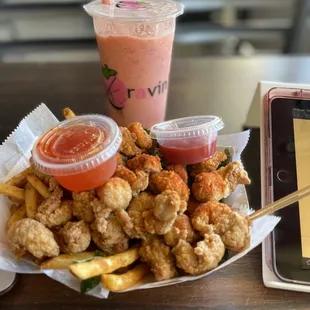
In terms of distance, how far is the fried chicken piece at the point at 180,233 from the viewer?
2.94ft

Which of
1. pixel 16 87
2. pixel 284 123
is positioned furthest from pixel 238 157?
pixel 16 87

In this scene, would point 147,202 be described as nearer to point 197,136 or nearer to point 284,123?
point 197,136

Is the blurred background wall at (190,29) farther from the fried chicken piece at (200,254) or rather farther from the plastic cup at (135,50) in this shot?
the fried chicken piece at (200,254)

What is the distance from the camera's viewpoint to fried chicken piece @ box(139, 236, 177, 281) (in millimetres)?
880

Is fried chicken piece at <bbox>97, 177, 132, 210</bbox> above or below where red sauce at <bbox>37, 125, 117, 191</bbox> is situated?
→ below

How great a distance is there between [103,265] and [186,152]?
308 millimetres

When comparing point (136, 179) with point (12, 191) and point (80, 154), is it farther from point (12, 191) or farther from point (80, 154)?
point (12, 191)

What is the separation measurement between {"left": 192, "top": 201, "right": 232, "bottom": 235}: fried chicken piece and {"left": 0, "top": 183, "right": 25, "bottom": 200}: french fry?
37 cm

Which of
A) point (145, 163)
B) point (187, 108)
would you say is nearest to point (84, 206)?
point (145, 163)

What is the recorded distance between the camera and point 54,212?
0.94m

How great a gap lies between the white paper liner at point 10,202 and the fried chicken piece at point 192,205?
10 centimetres

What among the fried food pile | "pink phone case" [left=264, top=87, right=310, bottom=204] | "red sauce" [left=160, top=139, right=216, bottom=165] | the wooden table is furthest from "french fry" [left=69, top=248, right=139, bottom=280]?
"pink phone case" [left=264, top=87, right=310, bottom=204]

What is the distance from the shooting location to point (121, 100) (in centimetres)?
138

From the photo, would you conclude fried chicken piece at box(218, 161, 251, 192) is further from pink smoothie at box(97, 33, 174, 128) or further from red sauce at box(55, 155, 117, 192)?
pink smoothie at box(97, 33, 174, 128)
